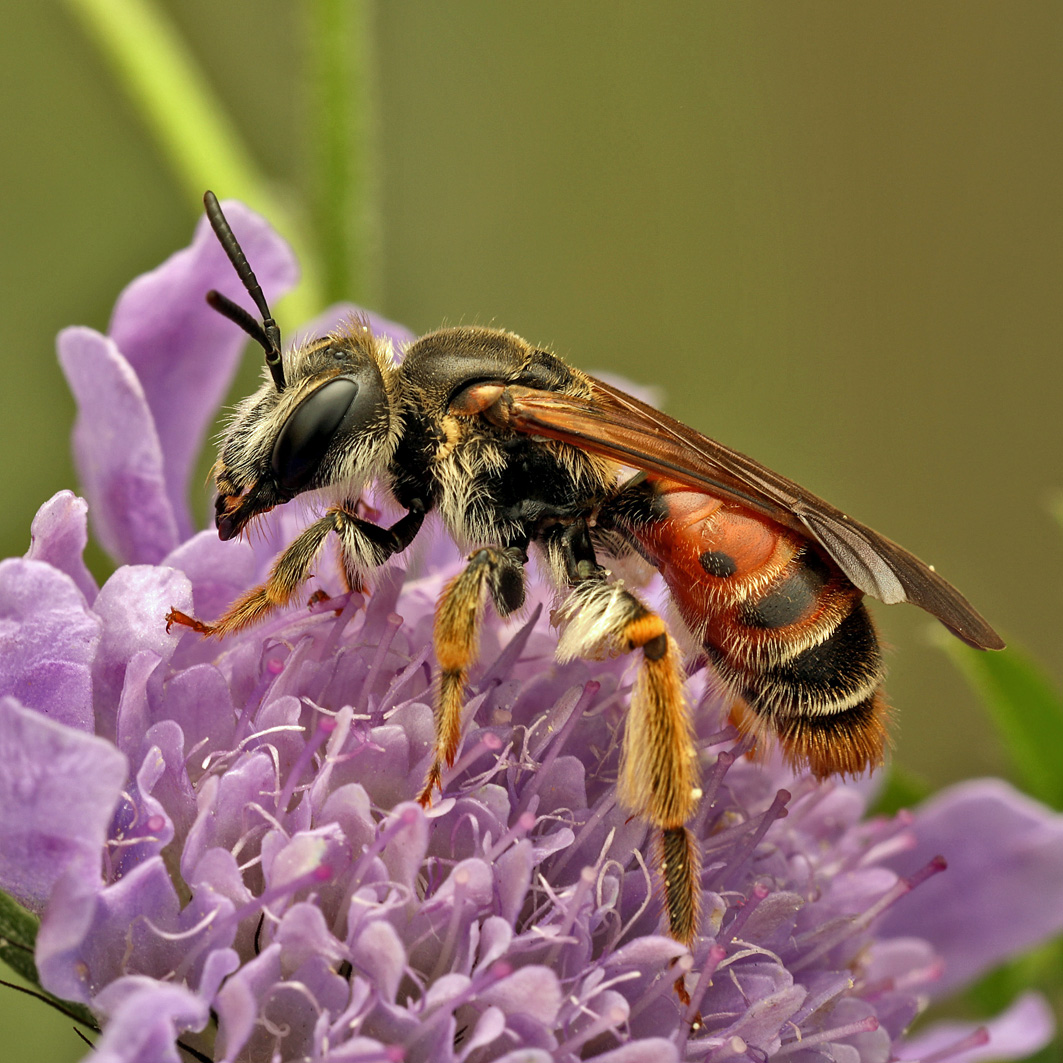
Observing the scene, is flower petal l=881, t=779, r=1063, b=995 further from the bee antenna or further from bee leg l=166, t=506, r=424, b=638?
the bee antenna

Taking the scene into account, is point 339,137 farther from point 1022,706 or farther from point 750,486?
point 1022,706

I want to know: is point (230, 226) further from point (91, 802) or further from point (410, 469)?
point (91, 802)

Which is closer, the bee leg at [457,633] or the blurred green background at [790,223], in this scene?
the bee leg at [457,633]

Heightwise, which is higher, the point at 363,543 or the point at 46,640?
the point at 363,543

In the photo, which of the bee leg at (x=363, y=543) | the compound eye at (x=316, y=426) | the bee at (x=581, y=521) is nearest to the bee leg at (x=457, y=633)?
the bee at (x=581, y=521)

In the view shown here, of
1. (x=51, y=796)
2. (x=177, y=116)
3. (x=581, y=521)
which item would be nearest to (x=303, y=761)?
(x=51, y=796)

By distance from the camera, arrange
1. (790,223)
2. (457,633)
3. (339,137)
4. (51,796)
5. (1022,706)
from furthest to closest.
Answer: (790,223)
(339,137)
(1022,706)
(457,633)
(51,796)

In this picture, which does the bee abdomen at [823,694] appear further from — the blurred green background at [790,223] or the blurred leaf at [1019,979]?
the blurred green background at [790,223]
